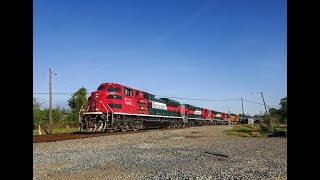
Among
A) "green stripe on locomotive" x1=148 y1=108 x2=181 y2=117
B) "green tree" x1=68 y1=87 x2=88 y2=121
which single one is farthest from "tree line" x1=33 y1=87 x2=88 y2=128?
"green stripe on locomotive" x1=148 y1=108 x2=181 y2=117

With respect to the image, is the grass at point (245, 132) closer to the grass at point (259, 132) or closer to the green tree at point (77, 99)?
the grass at point (259, 132)

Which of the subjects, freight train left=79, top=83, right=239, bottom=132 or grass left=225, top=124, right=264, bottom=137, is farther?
grass left=225, top=124, right=264, bottom=137

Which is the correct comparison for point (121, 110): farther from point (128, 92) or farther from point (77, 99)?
point (77, 99)

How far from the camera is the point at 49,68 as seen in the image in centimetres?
3606

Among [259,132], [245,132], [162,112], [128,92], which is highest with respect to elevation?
[128,92]

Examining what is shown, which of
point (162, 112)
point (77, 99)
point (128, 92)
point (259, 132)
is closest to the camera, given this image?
point (128, 92)

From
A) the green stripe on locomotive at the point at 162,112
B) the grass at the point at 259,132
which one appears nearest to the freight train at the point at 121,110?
the green stripe on locomotive at the point at 162,112

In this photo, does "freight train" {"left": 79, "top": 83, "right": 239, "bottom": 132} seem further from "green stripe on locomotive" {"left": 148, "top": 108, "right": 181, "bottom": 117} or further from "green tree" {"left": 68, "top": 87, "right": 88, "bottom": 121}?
"green tree" {"left": 68, "top": 87, "right": 88, "bottom": 121}

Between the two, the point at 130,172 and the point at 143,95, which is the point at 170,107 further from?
the point at 130,172

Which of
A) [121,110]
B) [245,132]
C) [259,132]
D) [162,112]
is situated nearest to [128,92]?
[121,110]

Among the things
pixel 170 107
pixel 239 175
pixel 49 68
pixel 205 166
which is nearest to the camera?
pixel 239 175
